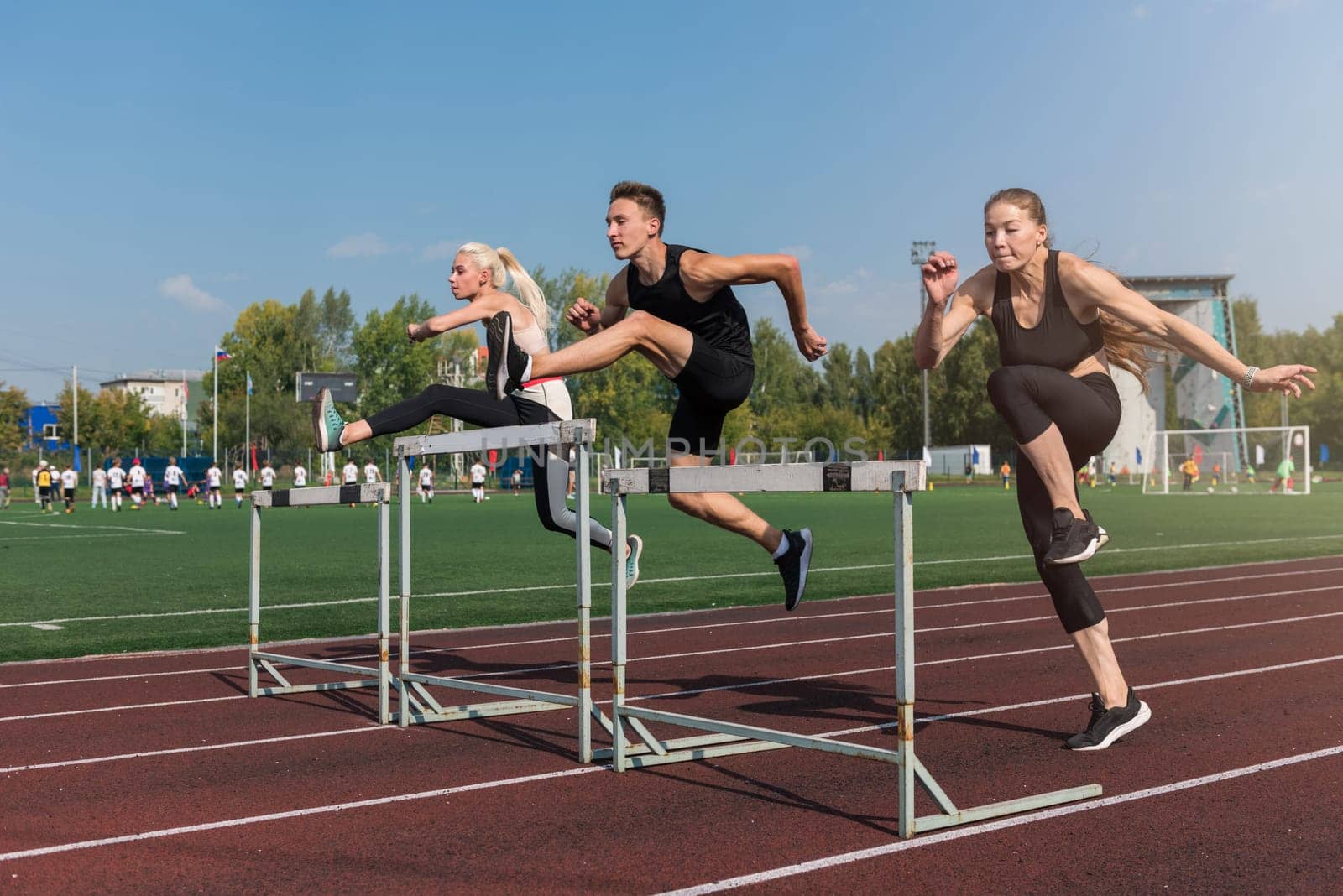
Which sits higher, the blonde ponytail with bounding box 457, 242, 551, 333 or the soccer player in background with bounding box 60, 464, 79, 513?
the blonde ponytail with bounding box 457, 242, 551, 333

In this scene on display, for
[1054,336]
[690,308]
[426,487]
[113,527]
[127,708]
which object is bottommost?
[113,527]

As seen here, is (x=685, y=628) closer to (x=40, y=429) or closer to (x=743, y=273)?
(x=743, y=273)

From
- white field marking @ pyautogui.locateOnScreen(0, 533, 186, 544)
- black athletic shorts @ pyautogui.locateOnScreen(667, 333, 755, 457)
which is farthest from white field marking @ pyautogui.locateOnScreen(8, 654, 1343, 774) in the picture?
white field marking @ pyautogui.locateOnScreen(0, 533, 186, 544)

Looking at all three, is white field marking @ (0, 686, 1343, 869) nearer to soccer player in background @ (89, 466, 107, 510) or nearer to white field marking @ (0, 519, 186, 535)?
white field marking @ (0, 519, 186, 535)

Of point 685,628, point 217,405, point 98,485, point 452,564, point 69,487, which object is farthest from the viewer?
point 217,405

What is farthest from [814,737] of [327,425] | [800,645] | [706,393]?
[800,645]

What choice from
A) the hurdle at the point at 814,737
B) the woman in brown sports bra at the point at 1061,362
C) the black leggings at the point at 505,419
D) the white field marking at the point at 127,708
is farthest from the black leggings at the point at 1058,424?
the white field marking at the point at 127,708

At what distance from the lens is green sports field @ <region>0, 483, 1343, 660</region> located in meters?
10.8

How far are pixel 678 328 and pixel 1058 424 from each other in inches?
66.6

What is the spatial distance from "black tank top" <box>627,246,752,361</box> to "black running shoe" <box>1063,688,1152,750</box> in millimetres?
2256

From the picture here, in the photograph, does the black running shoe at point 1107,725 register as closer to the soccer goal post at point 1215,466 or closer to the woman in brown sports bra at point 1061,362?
the woman in brown sports bra at point 1061,362

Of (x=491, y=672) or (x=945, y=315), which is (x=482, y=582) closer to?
(x=491, y=672)

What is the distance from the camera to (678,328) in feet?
17.7

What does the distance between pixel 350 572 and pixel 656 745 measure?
11108 mm
